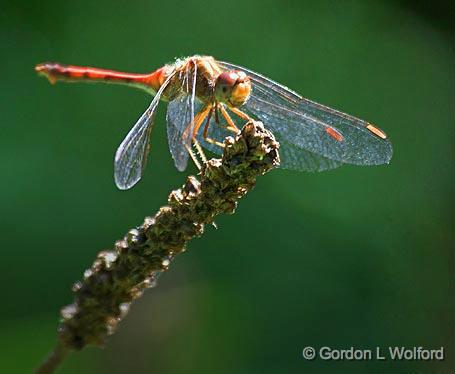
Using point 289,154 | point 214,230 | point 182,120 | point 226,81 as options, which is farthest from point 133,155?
point 214,230

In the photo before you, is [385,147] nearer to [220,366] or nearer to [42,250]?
[220,366]

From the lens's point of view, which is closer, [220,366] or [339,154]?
[339,154]

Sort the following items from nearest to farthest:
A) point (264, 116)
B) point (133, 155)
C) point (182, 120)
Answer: point (133, 155) → point (182, 120) → point (264, 116)

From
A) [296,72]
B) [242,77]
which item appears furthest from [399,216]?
[242,77]

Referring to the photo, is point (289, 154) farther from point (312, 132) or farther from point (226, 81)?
point (226, 81)

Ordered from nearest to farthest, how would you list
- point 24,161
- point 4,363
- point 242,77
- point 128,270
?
point 128,270
point 242,77
point 4,363
point 24,161

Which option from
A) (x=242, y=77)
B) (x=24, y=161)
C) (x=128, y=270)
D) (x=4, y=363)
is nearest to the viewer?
(x=128, y=270)

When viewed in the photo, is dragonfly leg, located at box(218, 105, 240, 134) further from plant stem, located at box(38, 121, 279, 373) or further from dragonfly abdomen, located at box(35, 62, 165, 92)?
plant stem, located at box(38, 121, 279, 373)
